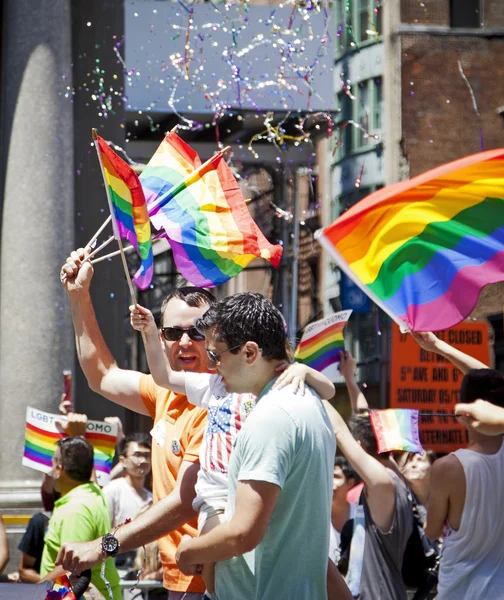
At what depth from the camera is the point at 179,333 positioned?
4.33 meters

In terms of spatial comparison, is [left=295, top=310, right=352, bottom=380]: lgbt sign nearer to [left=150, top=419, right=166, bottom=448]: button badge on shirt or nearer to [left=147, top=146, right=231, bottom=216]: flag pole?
[left=147, top=146, right=231, bottom=216]: flag pole

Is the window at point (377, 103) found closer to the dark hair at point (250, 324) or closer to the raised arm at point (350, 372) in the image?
the raised arm at point (350, 372)

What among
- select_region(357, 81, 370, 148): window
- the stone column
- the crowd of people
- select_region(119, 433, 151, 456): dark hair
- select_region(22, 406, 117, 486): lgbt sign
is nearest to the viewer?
the crowd of people

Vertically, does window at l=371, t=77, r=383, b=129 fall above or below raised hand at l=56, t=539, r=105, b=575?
above

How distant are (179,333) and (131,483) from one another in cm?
394

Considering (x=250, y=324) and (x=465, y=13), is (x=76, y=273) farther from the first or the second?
(x=465, y=13)

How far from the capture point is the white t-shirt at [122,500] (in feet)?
25.8

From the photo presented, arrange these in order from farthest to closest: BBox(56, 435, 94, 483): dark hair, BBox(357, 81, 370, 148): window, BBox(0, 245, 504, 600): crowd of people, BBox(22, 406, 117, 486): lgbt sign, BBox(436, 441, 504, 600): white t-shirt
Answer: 1. BBox(357, 81, 370, 148): window
2. BBox(22, 406, 117, 486): lgbt sign
3. BBox(56, 435, 94, 483): dark hair
4. BBox(436, 441, 504, 600): white t-shirt
5. BBox(0, 245, 504, 600): crowd of people

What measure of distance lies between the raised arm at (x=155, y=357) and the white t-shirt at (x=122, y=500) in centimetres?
394

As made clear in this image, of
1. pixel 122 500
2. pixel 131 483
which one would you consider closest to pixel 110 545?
pixel 122 500

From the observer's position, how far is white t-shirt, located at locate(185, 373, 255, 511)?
3.54 m

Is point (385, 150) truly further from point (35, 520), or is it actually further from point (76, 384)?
point (35, 520)

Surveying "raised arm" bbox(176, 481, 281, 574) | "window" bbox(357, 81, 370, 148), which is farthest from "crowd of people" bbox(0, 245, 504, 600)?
"window" bbox(357, 81, 370, 148)

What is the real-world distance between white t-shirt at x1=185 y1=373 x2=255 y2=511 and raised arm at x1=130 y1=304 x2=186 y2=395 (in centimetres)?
24
